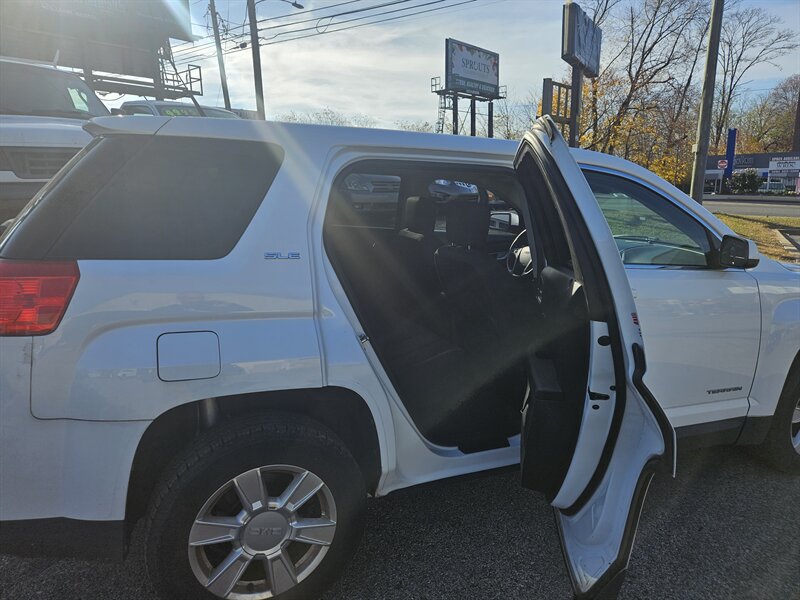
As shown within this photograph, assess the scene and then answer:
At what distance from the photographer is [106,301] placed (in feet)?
5.19

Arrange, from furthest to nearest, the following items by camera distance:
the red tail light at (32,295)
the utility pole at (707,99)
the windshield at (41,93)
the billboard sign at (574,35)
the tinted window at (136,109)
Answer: the tinted window at (136,109) → the utility pole at (707,99) → the billboard sign at (574,35) → the windshield at (41,93) → the red tail light at (32,295)

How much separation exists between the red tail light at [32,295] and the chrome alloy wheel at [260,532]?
771 millimetres

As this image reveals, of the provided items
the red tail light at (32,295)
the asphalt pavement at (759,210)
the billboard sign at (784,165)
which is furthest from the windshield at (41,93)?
the billboard sign at (784,165)

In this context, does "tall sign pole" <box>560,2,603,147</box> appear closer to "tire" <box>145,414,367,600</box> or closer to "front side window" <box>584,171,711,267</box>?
"front side window" <box>584,171,711,267</box>

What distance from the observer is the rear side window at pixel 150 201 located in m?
1.62

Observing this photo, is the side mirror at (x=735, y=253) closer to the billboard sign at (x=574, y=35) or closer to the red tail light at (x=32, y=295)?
the red tail light at (x=32, y=295)

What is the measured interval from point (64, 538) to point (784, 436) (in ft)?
11.4

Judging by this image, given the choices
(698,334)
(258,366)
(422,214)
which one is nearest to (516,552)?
(698,334)

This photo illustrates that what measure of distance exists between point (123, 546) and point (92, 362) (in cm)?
65

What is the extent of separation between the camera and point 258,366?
1731mm

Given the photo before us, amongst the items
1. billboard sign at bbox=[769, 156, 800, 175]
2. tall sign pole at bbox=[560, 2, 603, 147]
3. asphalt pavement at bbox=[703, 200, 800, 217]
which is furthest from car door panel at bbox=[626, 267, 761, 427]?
billboard sign at bbox=[769, 156, 800, 175]

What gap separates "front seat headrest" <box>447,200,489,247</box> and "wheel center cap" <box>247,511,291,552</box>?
5.63ft

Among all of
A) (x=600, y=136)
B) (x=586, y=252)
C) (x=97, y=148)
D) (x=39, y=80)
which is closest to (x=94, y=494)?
(x=97, y=148)

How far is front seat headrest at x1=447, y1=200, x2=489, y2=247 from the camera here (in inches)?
111
